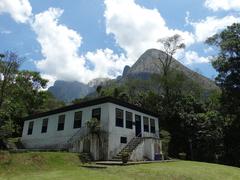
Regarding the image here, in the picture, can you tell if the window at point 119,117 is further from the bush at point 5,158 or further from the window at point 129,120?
the bush at point 5,158

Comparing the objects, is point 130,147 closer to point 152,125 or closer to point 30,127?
point 152,125

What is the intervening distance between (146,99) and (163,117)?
4872 millimetres

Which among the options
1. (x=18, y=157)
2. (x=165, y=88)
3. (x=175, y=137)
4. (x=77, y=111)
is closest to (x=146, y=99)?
(x=165, y=88)

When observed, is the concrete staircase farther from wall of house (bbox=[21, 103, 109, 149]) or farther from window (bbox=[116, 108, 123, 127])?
wall of house (bbox=[21, 103, 109, 149])

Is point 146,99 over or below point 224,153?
over

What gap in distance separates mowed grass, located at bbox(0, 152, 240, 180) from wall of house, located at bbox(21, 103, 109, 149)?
4527 millimetres

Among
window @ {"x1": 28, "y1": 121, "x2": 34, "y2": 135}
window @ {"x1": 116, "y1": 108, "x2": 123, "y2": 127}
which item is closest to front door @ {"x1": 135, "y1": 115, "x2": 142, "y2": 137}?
window @ {"x1": 116, "y1": 108, "x2": 123, "y2": 127}

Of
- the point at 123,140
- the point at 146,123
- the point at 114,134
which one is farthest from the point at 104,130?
the point at 146,123

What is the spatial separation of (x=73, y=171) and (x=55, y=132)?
1117cm

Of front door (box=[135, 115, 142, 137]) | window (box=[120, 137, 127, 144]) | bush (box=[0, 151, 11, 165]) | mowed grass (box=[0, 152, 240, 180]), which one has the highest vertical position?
front door (box=[135, 115, 142, 137])

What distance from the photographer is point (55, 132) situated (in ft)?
74.9

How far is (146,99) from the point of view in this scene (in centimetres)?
3641

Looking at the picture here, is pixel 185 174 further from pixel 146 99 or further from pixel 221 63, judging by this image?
pixel 146 99

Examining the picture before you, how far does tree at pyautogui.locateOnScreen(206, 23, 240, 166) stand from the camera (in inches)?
1047
